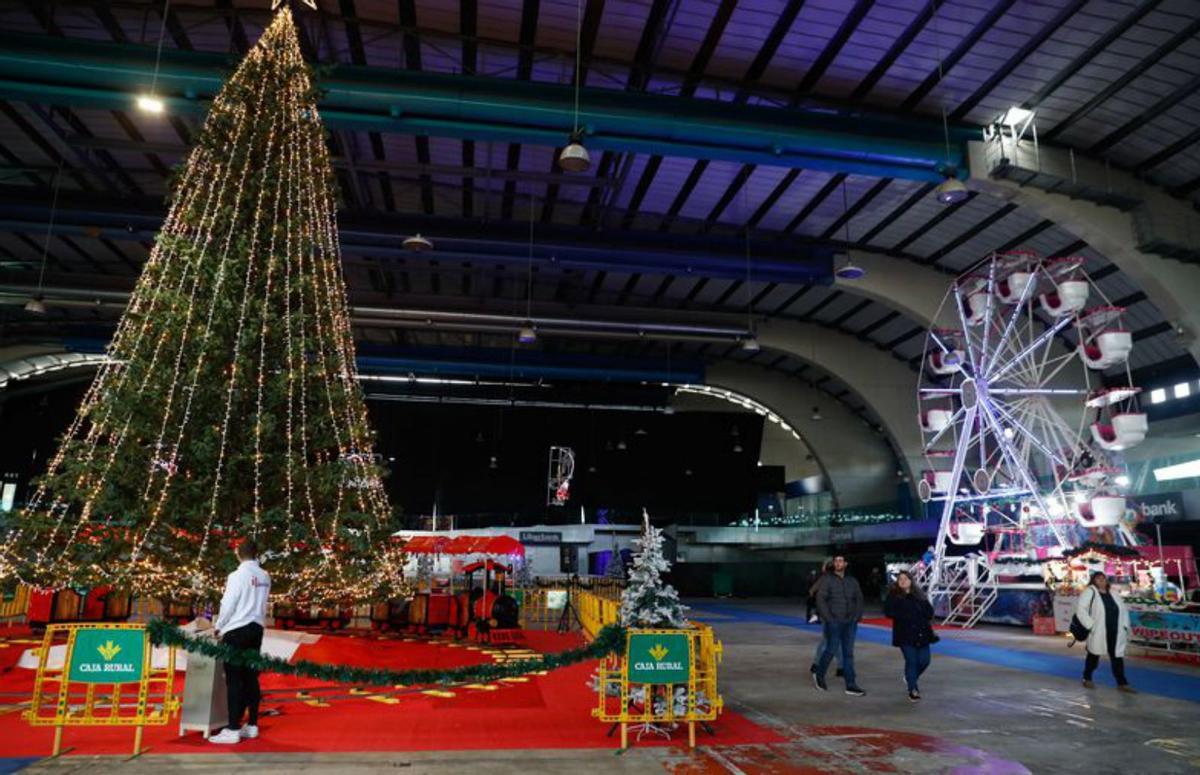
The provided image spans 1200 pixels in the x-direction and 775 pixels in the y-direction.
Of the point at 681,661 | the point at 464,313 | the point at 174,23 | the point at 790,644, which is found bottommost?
the point at 790,644

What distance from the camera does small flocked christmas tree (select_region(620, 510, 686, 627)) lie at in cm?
679

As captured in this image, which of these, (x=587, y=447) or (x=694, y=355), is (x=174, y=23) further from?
(x=587, y=447)

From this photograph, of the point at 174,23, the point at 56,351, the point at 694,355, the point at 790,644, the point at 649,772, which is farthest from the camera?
the point at 694,355

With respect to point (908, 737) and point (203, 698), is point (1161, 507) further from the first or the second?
point (203, 698)

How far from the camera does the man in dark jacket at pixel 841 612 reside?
8680 millimetres

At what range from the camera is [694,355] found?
31.8 meters

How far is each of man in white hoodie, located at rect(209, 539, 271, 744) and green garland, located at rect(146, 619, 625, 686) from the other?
190mm

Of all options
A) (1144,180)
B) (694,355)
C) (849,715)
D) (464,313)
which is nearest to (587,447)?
(694,355)

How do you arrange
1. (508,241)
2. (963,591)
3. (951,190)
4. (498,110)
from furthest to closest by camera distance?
(963,591) < (508,241) < (498,110) < (951,190)

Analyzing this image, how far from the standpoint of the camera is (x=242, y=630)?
6008mm

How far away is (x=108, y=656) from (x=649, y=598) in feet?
14.3

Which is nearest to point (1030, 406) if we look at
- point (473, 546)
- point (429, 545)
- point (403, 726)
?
point (473, 546)

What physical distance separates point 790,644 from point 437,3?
1313 cm

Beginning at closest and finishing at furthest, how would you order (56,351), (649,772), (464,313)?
(649,772), (464,313), (56,351)
